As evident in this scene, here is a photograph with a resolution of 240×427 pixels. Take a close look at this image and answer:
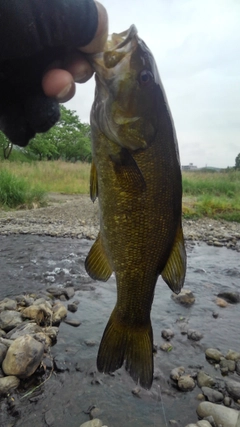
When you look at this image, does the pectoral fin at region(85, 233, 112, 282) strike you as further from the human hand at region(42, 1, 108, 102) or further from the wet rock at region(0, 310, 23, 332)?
the wet rock at region(0, 310, 23, 332)

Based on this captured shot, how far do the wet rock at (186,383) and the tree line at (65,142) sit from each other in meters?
37.6

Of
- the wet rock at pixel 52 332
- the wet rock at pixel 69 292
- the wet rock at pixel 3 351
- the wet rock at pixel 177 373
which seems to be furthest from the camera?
the wet rock at pixel 69 292

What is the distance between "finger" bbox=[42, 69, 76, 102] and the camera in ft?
6.12

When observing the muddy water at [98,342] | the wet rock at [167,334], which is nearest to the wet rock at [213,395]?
the muddy water at [98,342]

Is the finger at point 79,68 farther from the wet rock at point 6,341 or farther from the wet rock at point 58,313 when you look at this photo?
the wet rock at point 58,313

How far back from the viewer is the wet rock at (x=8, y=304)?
4.64 metres

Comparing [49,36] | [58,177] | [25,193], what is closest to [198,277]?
[49,36]

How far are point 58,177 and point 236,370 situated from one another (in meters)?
18.4

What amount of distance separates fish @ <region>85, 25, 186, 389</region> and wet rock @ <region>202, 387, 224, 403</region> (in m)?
1.72

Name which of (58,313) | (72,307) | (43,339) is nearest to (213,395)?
(43,339)

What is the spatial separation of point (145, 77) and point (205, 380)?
2924 millimetres

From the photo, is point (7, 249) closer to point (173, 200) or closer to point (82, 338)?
point (82, 338)

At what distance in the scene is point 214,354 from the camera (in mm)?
3928

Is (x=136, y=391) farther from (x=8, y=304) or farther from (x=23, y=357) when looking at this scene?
(x=8, y=304)
